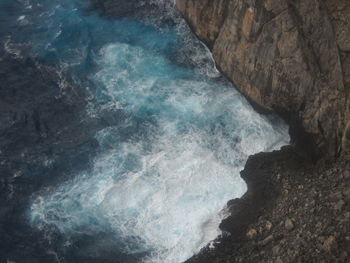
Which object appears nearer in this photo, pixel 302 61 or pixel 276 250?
pixel 276 250

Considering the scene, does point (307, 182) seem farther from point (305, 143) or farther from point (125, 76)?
point (125, 76)

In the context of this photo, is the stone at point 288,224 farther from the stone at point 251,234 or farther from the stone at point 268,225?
the stone at point 251,234

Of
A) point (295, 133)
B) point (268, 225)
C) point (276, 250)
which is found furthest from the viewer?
point (295, 133)

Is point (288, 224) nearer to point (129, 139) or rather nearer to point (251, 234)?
point (251, 234)

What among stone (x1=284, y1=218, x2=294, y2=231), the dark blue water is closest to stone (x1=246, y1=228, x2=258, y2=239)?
stone (x1=284, y1=218, x2=294, y2=231)

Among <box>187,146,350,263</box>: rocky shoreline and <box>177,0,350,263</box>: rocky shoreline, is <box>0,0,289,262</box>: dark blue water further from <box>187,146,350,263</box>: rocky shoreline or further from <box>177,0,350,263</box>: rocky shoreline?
<box>177,0,350,263</box>: rocky shoreline

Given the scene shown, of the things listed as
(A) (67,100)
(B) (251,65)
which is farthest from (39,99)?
(B) (251,65)

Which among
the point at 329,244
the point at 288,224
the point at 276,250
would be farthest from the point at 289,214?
the point at 329,244
